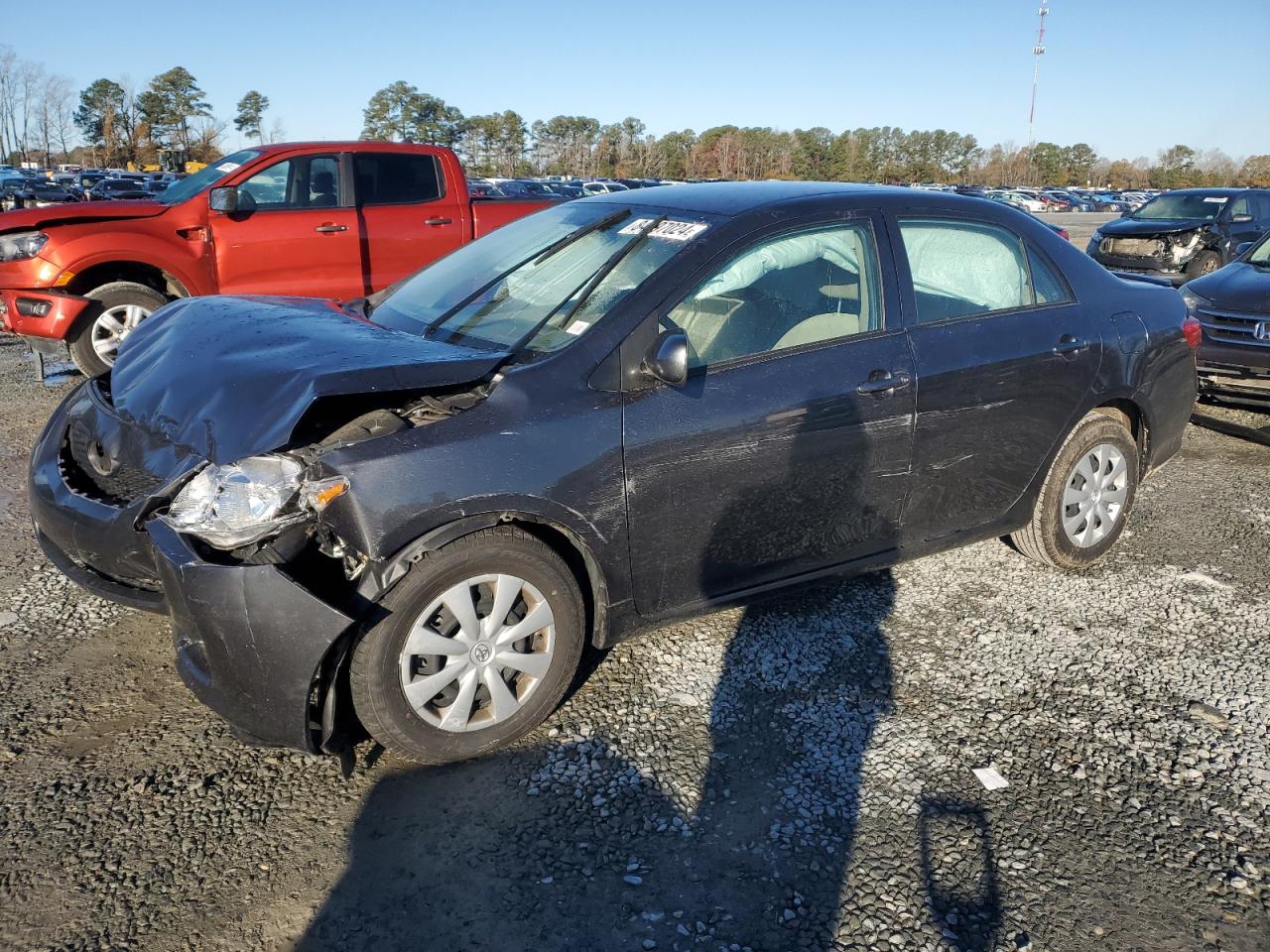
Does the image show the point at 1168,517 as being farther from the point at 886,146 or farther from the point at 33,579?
the point at 886,146

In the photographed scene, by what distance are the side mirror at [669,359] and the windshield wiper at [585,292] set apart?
384 mm

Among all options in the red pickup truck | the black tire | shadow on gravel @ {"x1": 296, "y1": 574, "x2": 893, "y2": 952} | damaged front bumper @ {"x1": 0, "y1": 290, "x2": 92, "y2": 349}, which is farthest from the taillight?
the black tire

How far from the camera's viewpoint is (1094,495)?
439 cm

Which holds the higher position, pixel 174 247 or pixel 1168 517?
pixel 174 247

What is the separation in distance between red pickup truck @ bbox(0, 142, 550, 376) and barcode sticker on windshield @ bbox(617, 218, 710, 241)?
5180 millimetres

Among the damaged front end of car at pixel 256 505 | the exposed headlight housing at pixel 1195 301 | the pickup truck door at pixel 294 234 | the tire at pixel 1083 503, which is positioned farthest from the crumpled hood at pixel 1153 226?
the damaged front end of car at pixel 256 505

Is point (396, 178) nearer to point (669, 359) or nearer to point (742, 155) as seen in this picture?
point (669, 359)

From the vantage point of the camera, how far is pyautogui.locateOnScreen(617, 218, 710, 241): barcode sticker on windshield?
3.36 m

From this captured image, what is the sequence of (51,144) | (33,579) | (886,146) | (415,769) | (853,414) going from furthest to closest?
(886,146) → (51,144) → (33,579) → (853,414) → (415,769)

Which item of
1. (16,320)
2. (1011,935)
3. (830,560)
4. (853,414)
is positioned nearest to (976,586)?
(830,560)

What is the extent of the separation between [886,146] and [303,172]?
4470 inches

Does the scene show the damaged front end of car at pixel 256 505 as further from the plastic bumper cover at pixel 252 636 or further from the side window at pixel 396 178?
the side window at pixel 396 178

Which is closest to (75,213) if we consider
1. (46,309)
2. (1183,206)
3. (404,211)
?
(46,309)

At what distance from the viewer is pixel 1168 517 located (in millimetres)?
5188
